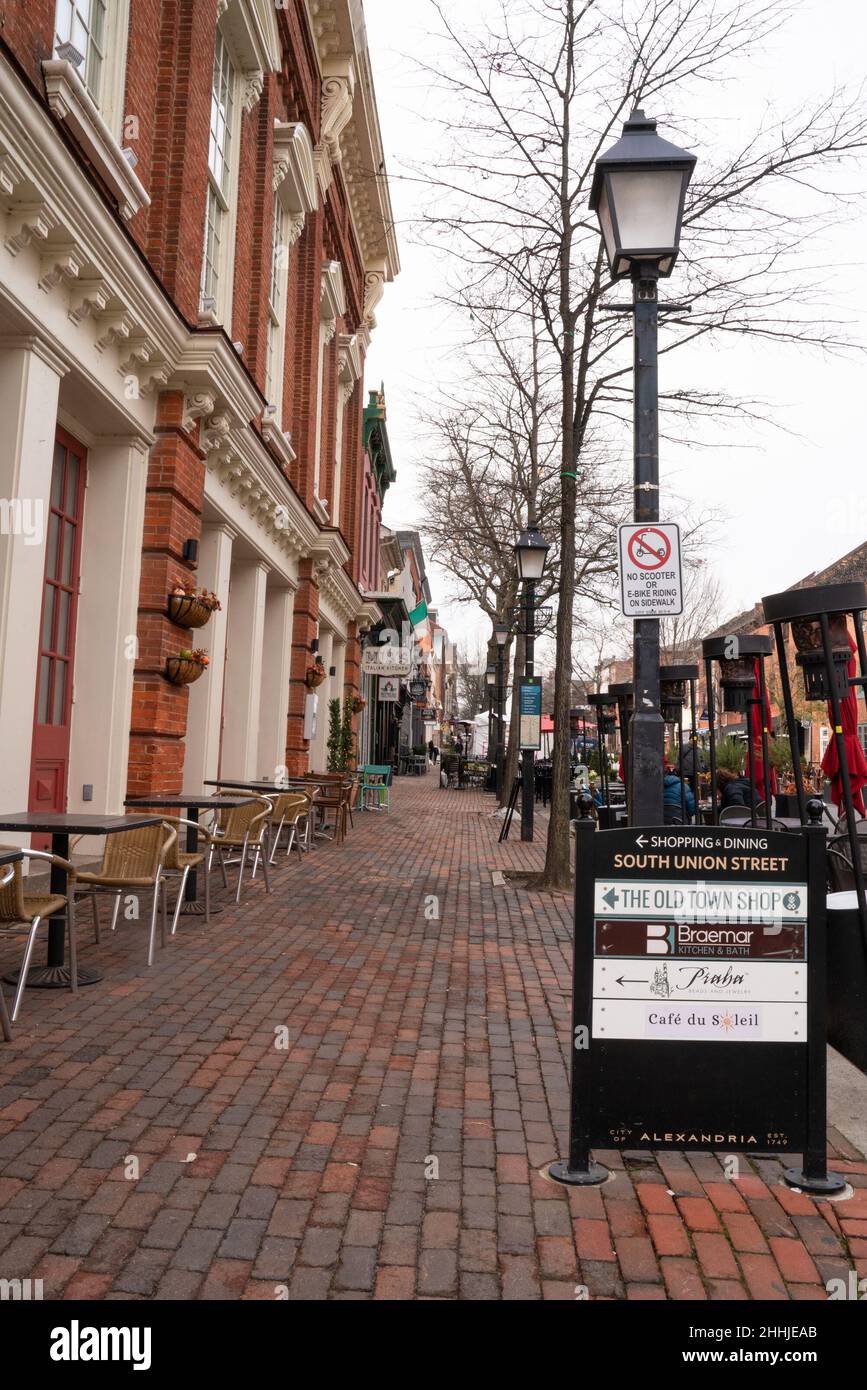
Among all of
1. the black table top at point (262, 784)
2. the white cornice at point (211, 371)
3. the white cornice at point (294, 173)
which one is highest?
the white cornice at point (294, 173)

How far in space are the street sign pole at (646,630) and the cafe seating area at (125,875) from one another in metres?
2.75

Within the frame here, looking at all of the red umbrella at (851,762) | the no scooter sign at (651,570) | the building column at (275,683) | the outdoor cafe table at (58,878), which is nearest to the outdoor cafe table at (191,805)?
the outdoor cafe table at (58,878)

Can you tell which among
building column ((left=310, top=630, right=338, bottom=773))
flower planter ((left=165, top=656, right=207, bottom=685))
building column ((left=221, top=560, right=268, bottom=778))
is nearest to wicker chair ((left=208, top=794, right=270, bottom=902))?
flower planter ((left=165, top=656, right=207, bottom=685))

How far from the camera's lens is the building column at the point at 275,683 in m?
16.1

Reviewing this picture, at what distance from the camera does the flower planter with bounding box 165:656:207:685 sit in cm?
923

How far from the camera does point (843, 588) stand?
4.02m

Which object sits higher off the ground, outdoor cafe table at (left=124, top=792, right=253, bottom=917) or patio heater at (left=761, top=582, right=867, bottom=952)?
patio heater at (left=761, top=582, right=867, bottom=952)

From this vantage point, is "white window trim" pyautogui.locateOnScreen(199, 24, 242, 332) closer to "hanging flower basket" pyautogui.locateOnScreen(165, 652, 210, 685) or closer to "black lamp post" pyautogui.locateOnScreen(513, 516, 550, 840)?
"hanging flower basket" pyautogui.locateOnScreen(165, 652, 210, 685)

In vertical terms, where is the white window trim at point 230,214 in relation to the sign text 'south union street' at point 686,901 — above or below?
above

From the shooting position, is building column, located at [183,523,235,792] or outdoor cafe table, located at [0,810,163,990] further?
building column, located at [183,523,235,792]

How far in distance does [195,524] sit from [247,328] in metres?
3.89

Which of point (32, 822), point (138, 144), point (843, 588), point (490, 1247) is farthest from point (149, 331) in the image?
point (490, 1247)

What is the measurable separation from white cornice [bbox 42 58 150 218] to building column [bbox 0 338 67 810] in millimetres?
1637

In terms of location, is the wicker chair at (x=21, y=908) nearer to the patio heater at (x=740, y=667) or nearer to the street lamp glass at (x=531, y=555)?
the patio heater at (x=740, y=667)
